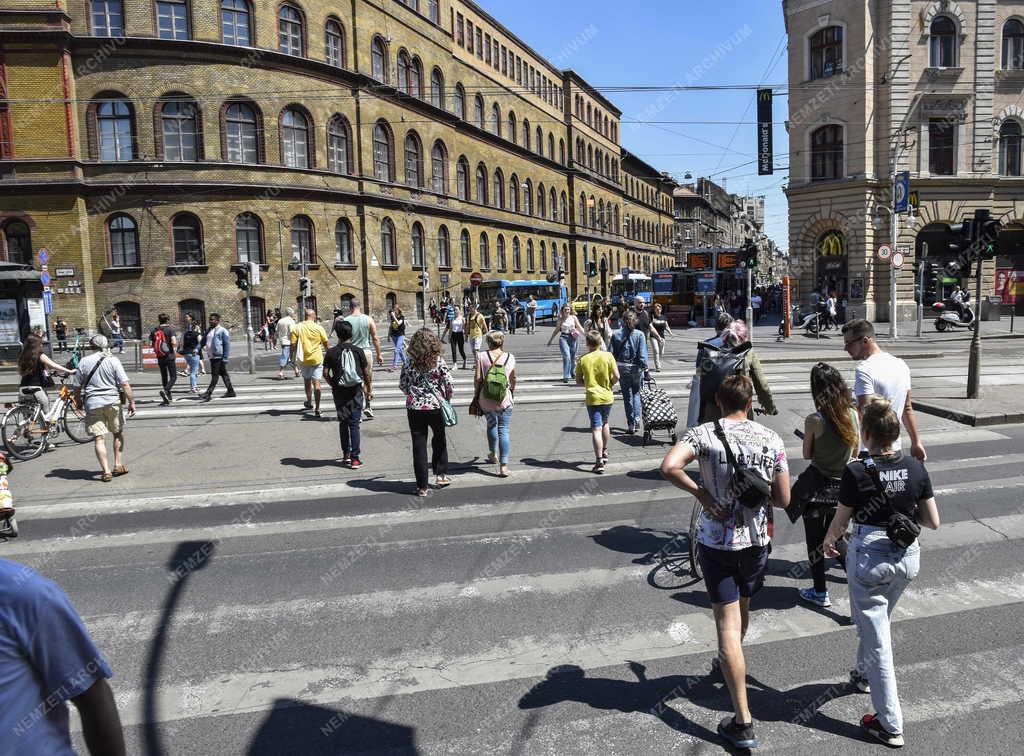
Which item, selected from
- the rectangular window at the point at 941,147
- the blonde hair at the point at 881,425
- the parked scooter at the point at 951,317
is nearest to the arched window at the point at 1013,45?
the rectangular window at the point at 941,147

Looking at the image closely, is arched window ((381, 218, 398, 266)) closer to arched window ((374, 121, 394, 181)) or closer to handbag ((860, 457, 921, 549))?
arched window ((374, 121, 394, 181))

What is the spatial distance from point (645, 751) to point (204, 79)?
114 ft

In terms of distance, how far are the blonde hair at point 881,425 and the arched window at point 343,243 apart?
35020 mm

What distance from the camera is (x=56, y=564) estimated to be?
241 inches

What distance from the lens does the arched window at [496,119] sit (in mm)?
53375

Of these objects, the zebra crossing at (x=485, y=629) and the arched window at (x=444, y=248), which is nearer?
the zebra crossing at (x=485, y=629)

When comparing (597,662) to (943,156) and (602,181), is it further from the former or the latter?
(602,181)

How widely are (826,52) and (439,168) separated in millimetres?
22372

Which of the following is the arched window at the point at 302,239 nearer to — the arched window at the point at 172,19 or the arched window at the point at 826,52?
the arched window at the point at 172,19

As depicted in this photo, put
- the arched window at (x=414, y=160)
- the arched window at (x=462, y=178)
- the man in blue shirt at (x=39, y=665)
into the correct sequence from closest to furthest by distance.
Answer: the man in blue shirt at (x=39, y=665), the arched window at (x=414, y=160), the arched window at (x=462, y=178)

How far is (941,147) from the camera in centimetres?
3462

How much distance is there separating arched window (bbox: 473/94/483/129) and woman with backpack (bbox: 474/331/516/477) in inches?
1770

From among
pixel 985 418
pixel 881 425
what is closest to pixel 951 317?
pixel 985 418

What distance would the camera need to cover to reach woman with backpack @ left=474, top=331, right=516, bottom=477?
331 inches
